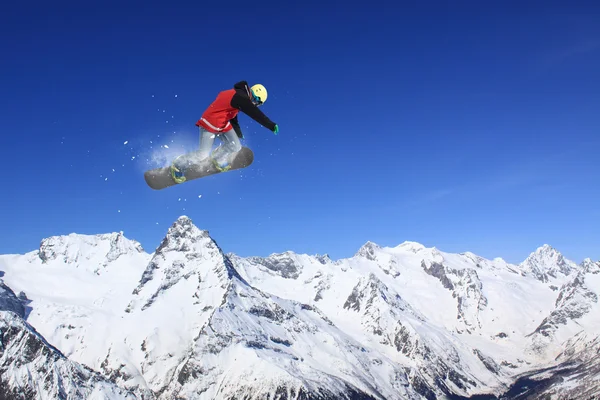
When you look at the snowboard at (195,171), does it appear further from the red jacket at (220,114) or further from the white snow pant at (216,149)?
the red jacket at (220,114)

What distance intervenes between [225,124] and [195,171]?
3652 mm

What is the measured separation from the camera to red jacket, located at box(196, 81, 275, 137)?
16.4 m

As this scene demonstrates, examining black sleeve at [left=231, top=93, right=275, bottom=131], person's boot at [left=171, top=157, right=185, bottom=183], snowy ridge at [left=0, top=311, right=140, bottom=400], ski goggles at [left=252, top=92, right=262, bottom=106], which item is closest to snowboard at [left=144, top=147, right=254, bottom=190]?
person's boot at [left=171, top=157, right=185, bottom=183]

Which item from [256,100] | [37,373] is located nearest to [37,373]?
[37,373]

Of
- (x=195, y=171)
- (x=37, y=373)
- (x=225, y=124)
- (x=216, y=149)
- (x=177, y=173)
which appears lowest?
(x=37, y=373)

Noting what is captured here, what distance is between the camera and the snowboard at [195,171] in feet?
68.3

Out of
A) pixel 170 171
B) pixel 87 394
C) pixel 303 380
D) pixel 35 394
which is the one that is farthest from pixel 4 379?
pixel 170 171

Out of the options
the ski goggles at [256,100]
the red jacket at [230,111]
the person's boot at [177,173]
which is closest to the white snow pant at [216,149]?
the person's boot at [177,173]

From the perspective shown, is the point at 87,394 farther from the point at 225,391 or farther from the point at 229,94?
the point at 229,94

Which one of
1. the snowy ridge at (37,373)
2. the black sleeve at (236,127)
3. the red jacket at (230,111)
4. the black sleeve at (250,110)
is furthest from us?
the snowy ridge at (37,373)

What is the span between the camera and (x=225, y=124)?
1870cm

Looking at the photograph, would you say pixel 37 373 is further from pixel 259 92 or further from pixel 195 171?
pixel 259 92

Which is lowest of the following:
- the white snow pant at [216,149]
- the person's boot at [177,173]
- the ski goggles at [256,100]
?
the person's boot at [177,173]

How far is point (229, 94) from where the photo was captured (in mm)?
17219
